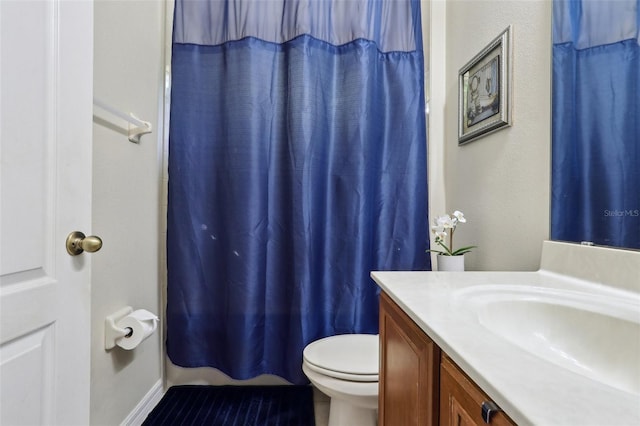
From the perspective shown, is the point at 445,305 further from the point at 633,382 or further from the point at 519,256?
the point at 519,256

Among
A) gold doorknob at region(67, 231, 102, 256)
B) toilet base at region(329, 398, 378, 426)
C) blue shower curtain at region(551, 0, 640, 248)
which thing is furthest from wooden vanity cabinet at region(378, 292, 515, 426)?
gold doorknob at region(67, 231, 102, 256)

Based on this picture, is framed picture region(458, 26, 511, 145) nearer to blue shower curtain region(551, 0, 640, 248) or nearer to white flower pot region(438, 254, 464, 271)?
blue shower curtain region(551, 0, 640, 248)

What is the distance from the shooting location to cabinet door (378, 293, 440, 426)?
1.88 feet

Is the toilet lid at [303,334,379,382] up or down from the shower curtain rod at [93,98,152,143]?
down

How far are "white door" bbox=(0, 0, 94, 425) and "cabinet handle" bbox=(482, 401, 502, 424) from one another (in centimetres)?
78

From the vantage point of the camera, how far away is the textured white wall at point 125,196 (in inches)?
44.5

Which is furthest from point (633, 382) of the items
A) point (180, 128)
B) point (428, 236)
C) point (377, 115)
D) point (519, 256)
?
point (180, 128)

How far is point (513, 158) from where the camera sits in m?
1.15

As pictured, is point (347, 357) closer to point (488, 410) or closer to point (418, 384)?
point (418, 384)

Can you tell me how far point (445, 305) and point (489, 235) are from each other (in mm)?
759

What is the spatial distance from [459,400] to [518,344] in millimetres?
263

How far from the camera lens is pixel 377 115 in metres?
1.56

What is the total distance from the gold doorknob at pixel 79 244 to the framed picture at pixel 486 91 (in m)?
1.35

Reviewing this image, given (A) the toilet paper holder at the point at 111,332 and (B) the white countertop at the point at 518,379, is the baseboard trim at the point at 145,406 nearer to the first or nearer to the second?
(A) the toilet paper holder at the point at 111,332
